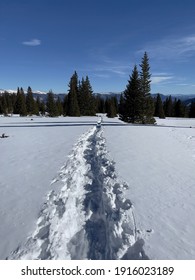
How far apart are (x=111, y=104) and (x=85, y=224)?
69.5 meters

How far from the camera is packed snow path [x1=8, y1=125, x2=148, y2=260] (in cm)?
496

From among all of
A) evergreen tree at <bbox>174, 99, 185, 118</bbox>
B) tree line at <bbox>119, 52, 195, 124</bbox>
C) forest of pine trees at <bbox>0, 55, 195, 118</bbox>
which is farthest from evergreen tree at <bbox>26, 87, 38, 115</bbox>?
evergreen tree at <bbox>174, 99, 185, 118</bbox>

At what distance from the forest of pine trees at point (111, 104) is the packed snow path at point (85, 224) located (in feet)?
114

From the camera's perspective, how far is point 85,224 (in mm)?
6047

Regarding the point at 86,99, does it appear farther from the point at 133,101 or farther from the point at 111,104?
the point at 133,101

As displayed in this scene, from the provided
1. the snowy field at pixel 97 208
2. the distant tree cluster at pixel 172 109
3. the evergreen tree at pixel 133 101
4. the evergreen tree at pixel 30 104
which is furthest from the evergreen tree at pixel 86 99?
the snowy field at pixel 97 208

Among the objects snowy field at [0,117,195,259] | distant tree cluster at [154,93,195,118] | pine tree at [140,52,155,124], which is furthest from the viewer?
distant tree cluster at [154,93,195,118]

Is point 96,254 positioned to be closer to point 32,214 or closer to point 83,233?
point 83,233

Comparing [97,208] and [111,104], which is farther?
[111,104]

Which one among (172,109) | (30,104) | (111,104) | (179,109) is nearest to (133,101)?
(111,104)

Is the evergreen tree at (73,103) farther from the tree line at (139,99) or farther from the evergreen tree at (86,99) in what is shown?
the tree line at (139,99)

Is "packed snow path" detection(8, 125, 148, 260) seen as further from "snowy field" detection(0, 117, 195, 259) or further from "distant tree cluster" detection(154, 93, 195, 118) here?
"distant tree cluster" detection(154, 93, 195, 118)

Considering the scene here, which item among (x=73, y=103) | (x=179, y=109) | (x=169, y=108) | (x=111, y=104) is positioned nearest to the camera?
(x=73, y=103)
